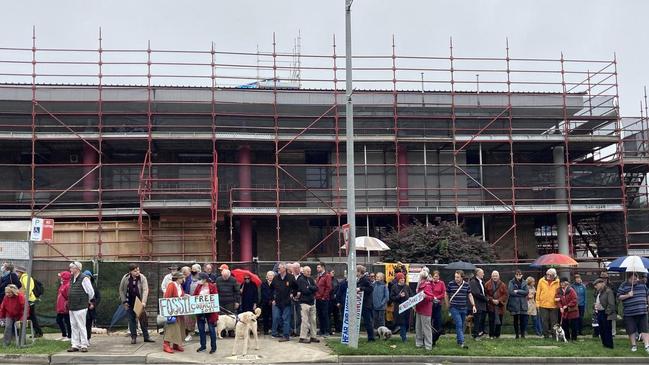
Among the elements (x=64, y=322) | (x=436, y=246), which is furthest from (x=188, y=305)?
(x=436, y=246)

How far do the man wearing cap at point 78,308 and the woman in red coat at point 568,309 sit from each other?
36.4 ft

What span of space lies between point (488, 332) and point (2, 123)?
20.2 metres

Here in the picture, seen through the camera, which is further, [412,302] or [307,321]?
[307,321]

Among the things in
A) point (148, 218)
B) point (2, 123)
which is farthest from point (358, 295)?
point (2, 123)

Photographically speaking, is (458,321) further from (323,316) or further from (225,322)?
(225,322)

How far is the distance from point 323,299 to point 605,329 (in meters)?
6.58

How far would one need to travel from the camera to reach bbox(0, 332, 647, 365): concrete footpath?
12.8m

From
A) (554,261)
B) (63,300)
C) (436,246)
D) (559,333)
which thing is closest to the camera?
(63,300)

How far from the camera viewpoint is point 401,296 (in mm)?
15336

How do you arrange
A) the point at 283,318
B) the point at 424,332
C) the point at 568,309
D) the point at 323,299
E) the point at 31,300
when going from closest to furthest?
the point at 424,332, the point at 31,300, the point at 283,318, the point at 323,299, the point at 568,309

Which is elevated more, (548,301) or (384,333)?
(548,301)

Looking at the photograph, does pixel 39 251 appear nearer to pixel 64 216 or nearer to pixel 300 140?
pixel 64 216

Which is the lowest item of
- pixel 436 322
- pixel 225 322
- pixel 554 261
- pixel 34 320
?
pixel 436 322

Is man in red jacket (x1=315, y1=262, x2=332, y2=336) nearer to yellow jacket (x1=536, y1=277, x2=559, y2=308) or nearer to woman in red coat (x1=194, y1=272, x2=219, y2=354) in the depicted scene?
woman in red coat (x1=194, y1=272, x2=219, y2=354)
